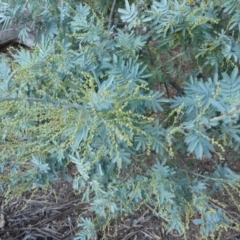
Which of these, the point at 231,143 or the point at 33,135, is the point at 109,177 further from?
the point at 231,143

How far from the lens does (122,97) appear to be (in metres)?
1.00

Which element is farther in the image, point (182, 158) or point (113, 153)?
point (182, 158)

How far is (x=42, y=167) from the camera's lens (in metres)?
1.33

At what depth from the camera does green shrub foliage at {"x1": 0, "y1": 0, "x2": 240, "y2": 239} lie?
101 centimetres

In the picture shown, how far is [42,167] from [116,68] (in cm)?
44

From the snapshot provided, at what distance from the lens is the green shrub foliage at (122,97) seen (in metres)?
1.01

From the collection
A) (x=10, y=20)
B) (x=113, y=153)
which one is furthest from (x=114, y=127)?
(x=10, y=20)

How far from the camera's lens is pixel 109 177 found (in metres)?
1.38

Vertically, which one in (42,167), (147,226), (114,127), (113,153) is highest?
(114,127)

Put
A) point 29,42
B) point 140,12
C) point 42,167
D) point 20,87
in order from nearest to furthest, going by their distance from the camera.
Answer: point 20,87, point 140,12, point 42,167, point 29,42

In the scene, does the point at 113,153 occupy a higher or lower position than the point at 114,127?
lower

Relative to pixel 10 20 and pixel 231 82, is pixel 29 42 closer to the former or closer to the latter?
pixel 10 20

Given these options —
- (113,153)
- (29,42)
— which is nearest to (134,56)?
(113,153)

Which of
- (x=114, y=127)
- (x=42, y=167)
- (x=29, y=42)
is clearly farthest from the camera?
(x=29, y=42)
